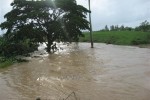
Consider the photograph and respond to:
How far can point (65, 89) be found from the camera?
1225cm

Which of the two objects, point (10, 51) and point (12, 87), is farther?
point (10, 51)

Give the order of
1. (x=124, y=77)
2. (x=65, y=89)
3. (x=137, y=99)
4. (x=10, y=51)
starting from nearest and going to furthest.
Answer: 1. (x=137, y=99)
2. (x=65, y=89)
3. (x=124, y=77)
4. (x=10, y=51)

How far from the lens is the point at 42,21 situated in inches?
1300

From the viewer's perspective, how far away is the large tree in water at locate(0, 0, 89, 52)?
3180 cm

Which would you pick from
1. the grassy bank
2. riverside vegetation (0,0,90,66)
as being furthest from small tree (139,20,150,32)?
riverside vegetation (0,0,90,66)

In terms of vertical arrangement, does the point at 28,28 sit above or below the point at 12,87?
above

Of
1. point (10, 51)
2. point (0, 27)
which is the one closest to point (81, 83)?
point (10, 51)

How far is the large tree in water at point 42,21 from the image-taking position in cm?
3180

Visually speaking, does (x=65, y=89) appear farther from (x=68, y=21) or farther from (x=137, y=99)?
(x=68, y=21)

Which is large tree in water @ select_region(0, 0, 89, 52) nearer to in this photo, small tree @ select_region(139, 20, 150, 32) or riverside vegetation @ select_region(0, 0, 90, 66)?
riverside vegetation @ select_region(0, 0, 90, 66)

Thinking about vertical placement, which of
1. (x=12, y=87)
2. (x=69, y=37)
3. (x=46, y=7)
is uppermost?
(x=46, y=7)

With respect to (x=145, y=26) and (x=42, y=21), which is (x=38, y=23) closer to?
(x=42, y=21)

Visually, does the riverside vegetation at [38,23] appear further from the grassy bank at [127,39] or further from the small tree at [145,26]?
the small tree at [145,26]

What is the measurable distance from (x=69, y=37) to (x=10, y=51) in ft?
22.9
